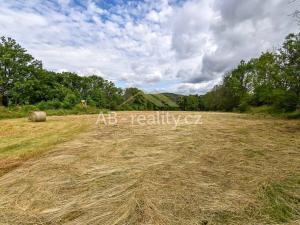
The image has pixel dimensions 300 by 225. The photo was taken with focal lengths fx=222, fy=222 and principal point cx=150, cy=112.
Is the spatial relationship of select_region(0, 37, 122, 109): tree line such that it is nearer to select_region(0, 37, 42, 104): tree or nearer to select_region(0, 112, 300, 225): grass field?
select_region(0, 37, 42, 104): tree

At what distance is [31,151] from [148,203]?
3934 mm

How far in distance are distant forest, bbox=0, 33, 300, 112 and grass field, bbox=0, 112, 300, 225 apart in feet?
32.8

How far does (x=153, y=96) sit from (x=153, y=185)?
48.0 feet

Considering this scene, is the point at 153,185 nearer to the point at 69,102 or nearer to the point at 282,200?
the point at 282,200

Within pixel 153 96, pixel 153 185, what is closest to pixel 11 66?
pixel 153 96

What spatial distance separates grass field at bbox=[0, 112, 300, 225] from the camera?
7.88 feet

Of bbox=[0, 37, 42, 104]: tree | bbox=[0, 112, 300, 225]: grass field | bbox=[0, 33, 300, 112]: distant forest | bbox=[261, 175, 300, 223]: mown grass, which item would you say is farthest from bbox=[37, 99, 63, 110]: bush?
bbox=[261, 175, 300, 223]: mown grass

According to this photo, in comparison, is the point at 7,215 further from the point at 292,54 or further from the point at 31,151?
the point at 292,54

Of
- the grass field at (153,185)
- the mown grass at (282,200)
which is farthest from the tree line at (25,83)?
the mown grass at (282,200)

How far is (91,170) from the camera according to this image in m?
3.87

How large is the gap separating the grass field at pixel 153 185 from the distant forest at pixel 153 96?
1000 centimetres

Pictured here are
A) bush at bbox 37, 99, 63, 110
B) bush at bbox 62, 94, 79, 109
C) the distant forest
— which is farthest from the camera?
bush at bbox 62, 94, 79, 109

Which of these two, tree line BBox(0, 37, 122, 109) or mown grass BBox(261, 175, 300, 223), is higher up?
tree line BBox(0, 37, 122, 109)

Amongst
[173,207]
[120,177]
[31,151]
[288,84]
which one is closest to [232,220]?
[173,207]
